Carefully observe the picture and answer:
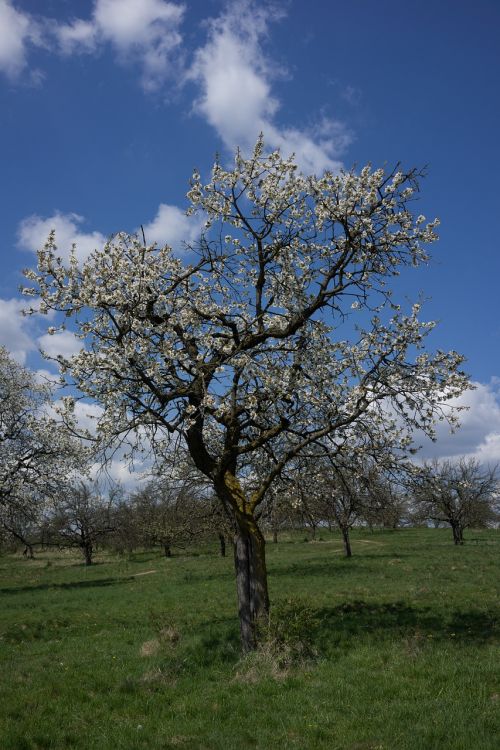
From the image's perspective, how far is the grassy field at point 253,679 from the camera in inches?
324

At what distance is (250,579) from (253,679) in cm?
252

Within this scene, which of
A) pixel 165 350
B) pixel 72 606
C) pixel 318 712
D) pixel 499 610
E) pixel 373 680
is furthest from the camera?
pixel 72 606

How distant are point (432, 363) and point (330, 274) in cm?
302

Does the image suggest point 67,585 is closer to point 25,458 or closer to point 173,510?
Answer: point 25,458

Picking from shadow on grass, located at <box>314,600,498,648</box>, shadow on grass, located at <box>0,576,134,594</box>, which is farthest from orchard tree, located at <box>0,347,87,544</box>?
shadow on grass, located at <box>314,600,498,648</box>

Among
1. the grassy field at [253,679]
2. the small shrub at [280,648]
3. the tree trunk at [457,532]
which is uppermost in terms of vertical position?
the small shrub at [280,648]

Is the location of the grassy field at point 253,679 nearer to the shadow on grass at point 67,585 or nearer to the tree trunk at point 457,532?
the shadow on grass at point 67,585

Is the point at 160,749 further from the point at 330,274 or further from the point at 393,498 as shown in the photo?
the point at 330,274

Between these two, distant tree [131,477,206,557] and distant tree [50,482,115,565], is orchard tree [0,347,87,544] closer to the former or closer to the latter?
distant tree [131,477,206,557]

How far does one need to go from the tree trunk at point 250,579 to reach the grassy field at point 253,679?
2.25 ft

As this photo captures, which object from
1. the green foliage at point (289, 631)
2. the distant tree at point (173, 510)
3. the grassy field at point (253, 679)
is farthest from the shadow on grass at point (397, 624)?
the distant tree at point (173, 510)

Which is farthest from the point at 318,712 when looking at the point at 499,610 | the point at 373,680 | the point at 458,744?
the point at 499,610

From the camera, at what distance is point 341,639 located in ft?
44.3

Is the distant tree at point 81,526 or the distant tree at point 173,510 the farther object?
the distant tree at point 81,526
